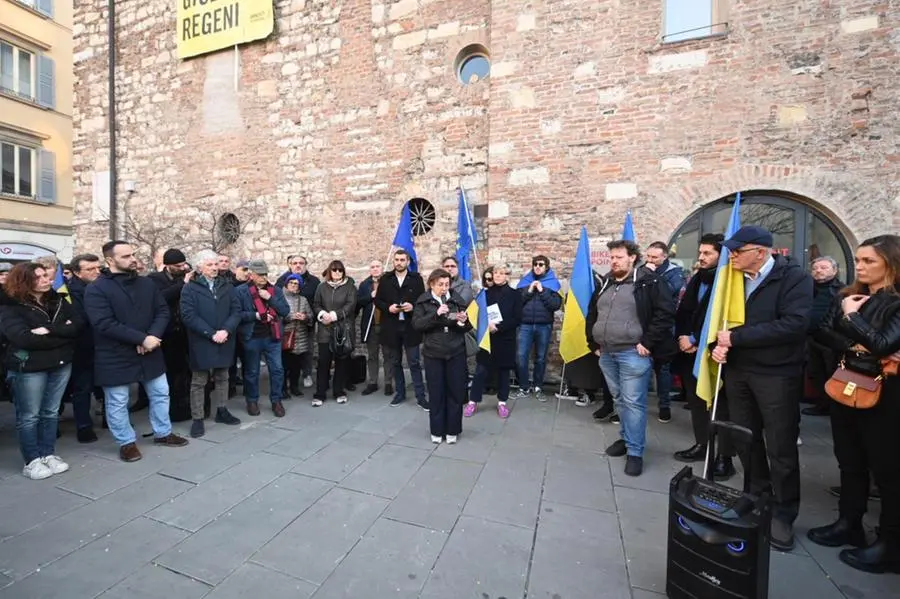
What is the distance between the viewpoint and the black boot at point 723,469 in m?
3.85

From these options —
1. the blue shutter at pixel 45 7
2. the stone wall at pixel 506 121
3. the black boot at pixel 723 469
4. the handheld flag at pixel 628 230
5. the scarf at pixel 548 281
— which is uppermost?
the blue shutter at pixel 45 7

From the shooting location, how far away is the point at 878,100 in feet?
17.9

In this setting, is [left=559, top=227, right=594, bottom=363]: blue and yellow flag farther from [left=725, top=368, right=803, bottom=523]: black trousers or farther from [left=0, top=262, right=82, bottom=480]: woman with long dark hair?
Answer: [left=0, top=262, right=82, bottom=480]: woman with long dark hair

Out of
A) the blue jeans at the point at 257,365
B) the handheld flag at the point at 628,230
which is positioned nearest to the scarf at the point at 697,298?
the handheld flag at the point at 628,230

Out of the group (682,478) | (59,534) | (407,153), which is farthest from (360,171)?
(682,478)

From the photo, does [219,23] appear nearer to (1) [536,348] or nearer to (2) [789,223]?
(1) [536,348]

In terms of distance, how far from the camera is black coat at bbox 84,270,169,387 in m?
3.85

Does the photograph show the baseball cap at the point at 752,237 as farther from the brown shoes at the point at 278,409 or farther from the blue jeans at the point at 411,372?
the brown shoes at the point at 278,409

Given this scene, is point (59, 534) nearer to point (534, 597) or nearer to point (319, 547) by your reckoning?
point (319, 547)

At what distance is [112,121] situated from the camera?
34.6 feet

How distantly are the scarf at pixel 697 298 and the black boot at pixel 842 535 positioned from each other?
5.25ft

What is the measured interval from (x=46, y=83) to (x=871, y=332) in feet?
80.5

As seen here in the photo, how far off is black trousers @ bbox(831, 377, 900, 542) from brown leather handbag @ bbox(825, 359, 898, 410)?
0.06m

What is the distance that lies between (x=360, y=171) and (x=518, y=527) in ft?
23.2
